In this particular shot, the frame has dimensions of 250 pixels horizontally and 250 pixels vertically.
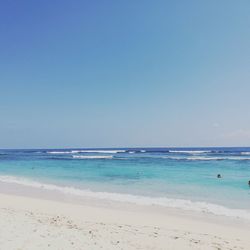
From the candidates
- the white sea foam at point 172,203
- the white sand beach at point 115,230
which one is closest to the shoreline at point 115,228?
the white sand beach at point 115,230

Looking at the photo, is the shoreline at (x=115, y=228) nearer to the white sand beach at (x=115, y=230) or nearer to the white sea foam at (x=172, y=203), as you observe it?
the white sand beach at (x=115, y=230)

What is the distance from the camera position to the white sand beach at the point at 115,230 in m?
5.93

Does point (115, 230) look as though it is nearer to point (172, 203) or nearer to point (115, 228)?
point (115, 228)

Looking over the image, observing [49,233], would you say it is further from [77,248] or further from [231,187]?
[231,187]

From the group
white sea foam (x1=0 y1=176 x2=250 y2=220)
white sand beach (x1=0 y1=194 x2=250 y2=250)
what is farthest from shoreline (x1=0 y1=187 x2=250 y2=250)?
white sea foam (x1=0 y1=176 x2=250 y2=220)

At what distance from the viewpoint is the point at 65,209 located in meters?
9.74

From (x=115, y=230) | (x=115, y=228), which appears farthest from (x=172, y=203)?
(x=115, y=230)

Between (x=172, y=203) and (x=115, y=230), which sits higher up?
(x=115, y=230)

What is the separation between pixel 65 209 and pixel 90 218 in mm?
1601

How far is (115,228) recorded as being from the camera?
726 cm

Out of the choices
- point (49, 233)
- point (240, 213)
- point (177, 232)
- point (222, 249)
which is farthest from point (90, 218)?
point (240, 213)

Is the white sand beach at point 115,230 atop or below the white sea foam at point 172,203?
atop

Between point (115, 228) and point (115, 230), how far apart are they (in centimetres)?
20

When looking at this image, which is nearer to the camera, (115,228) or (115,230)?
(115,230)
